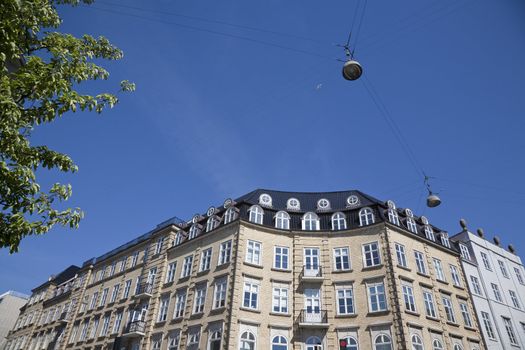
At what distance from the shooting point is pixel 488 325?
104ft

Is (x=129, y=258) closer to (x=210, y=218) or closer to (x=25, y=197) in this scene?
(x=210, y=218)

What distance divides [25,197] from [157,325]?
26.6 metres

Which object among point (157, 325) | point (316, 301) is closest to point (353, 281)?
point (316, 301)

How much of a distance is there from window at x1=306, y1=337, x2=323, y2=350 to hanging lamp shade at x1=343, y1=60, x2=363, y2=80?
21.1m

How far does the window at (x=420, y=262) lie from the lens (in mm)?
29502

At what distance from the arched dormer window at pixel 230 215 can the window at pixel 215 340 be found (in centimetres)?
915

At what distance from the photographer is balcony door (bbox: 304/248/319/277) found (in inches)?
1130

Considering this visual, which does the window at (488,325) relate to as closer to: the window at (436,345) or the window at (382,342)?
the window at (436,345)

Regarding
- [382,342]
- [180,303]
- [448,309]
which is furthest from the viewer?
[180,303]

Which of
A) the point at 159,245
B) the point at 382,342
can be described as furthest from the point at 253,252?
the point at 159,245

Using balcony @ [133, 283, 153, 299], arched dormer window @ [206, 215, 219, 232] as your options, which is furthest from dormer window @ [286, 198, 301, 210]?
balcony @ [133, 283, 153, 299]

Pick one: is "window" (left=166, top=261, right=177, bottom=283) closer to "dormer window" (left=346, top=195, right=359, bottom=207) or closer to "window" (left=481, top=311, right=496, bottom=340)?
"dormer window" (left=346, top=195, right=359, bottom=207)

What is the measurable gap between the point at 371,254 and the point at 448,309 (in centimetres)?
805

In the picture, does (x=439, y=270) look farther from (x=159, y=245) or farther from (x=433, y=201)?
(x=159, y=245)
